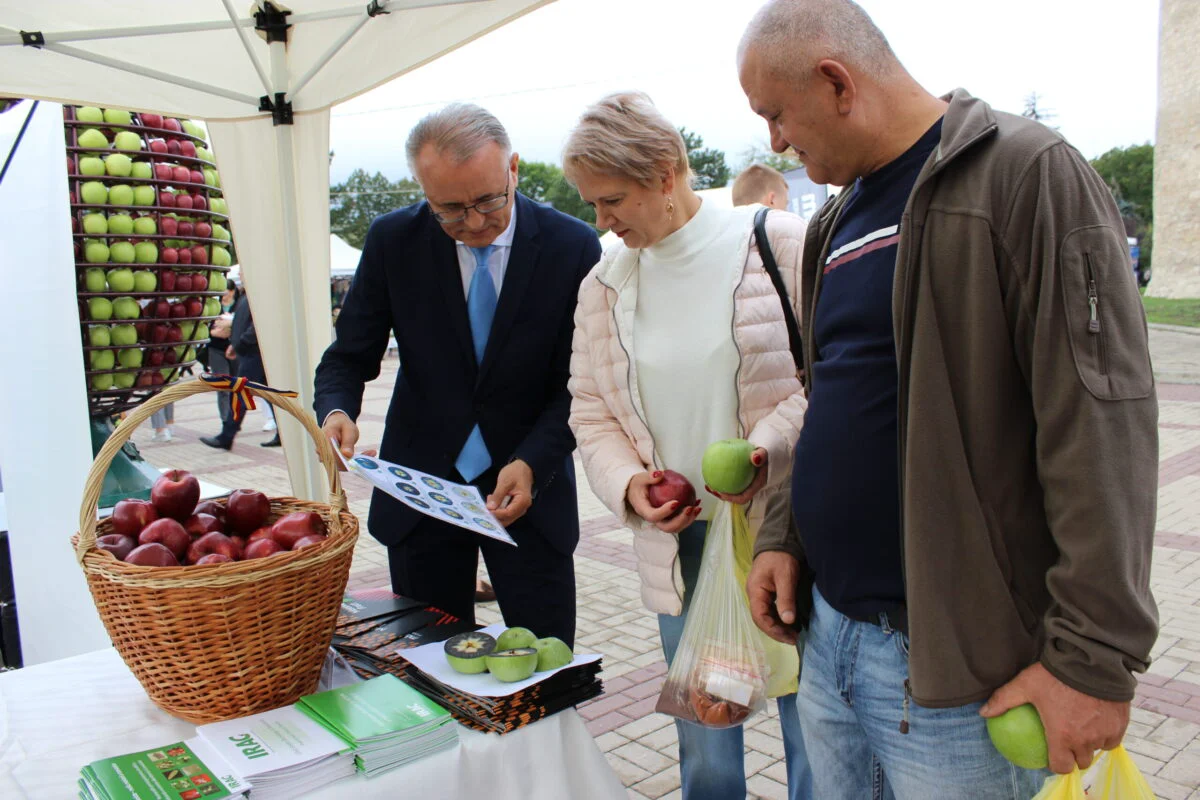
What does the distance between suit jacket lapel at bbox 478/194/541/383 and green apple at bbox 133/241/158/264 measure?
47.4 inches

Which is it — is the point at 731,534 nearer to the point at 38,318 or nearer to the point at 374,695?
the point at 374,695

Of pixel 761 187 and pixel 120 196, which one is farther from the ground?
pixel 761 187

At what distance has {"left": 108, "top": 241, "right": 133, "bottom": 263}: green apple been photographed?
107 inches

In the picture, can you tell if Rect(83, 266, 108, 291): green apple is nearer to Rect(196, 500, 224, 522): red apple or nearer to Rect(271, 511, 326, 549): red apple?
Rect(196, 500, 224, 522): red apple

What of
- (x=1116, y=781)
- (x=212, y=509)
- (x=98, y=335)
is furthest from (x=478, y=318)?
(x=1116, y=781)

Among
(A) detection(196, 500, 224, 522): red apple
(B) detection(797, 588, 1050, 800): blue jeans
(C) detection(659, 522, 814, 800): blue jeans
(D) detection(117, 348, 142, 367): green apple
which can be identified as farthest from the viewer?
(D) detection(117, 348, 142, 367): green apple

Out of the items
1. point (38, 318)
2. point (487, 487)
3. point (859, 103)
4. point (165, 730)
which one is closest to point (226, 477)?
point (38, 318)

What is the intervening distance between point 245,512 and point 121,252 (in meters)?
1.50

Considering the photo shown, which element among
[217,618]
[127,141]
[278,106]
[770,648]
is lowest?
[770,648]

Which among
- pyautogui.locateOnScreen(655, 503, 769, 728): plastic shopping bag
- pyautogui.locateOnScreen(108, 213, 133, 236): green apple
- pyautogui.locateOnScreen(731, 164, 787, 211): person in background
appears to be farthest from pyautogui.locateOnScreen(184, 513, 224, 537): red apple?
pyautogui.locateOnScreen(731, 164, 787, 211): person in background

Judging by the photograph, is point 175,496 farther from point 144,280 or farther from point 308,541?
point 144,280

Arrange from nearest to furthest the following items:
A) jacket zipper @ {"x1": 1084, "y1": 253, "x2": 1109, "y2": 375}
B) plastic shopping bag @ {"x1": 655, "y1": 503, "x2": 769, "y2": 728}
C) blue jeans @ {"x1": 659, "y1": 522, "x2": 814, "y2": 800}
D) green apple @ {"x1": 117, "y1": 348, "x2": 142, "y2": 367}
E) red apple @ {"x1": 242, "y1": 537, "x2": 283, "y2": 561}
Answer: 1. jacket zipper @ {"x1": 1084, "y1": 253, "x2": 1109, "y2": 375}
2. red apple @ {"x1": 242, "y1": 537, "x2": 283, "y2": 561}
3. plastic shopping bag @ {"x1": 655, "y1": 503, "x2": 769, "y2": 728}
4. blue jeans @ {"x1": 659, "y1": 522, "x2": 814, "y2": 800}
5. green apple @ {"x1": 117, "y1": 348, "x2": 142, "y2": 367}

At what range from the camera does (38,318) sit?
8.74ft

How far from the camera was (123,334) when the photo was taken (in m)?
2.83
